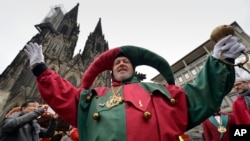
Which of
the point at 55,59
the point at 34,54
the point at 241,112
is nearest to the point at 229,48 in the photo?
the point at 241,112

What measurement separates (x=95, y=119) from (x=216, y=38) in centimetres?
136

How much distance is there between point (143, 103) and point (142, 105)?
29 millimetres

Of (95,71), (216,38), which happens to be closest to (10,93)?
(95,71)

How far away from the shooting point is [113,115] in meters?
1.49

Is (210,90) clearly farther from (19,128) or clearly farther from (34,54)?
(19,128)

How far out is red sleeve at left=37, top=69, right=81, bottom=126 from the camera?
1.72 metres

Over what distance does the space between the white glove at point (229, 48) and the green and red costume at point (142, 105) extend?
0.08 meters

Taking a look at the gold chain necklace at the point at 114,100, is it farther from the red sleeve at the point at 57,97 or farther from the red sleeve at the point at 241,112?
the red sleeve at the point at 241,112

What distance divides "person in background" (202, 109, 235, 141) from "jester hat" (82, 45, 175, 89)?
211cm

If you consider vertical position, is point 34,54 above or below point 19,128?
above

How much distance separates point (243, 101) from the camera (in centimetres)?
273

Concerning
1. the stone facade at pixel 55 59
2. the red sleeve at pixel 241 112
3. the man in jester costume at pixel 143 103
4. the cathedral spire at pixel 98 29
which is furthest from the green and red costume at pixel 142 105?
the cathedral spire at pixel 98 29

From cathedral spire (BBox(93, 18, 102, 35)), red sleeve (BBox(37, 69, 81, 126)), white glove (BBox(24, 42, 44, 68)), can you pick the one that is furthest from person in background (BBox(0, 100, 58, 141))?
cathedral spire (BBox(93, 18, 102, 35))

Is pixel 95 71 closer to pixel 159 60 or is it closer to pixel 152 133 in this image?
pixel 159 60
